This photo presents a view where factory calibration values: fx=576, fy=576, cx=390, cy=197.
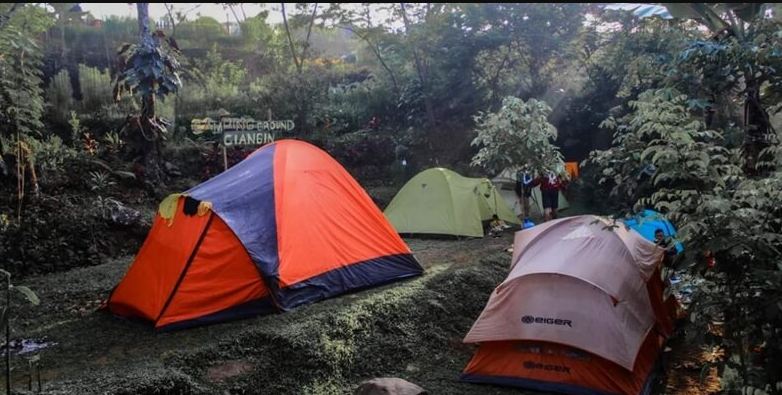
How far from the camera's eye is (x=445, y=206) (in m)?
9.18

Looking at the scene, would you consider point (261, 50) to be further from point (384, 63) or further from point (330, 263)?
point (330, 263)

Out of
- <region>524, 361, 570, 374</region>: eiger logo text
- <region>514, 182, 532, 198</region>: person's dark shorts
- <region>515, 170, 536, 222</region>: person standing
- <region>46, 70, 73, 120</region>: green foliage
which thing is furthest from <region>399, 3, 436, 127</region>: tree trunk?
<region>524, 361, 570, 374</region>: eiger logo text

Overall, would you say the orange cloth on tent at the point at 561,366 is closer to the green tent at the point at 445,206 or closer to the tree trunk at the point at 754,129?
the tree trunk at the point at 754,129

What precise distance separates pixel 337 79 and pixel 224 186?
12.4 metres

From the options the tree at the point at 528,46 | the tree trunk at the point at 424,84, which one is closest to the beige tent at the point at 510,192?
the tree at the point at 528,46

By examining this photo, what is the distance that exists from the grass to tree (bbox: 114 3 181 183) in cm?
343

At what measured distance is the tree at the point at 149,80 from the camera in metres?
8.69

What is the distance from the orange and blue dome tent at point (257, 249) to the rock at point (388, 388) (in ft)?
4.71

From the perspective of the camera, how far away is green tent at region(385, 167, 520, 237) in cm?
907

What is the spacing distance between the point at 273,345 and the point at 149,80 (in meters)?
5.86

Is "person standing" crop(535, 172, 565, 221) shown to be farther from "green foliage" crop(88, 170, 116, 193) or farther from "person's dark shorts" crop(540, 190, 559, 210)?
"green foliage" crop(88, 170, 116, 193)

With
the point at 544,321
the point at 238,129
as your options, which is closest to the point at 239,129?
the point at 238,129

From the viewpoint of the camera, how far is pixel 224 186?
5773 mm

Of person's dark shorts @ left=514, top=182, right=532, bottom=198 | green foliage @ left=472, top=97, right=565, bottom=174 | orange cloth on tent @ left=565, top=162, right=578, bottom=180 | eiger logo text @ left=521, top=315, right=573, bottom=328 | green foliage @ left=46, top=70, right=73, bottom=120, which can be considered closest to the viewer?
eiger logo text @ left=521, top=315, right=573, bottom=328
